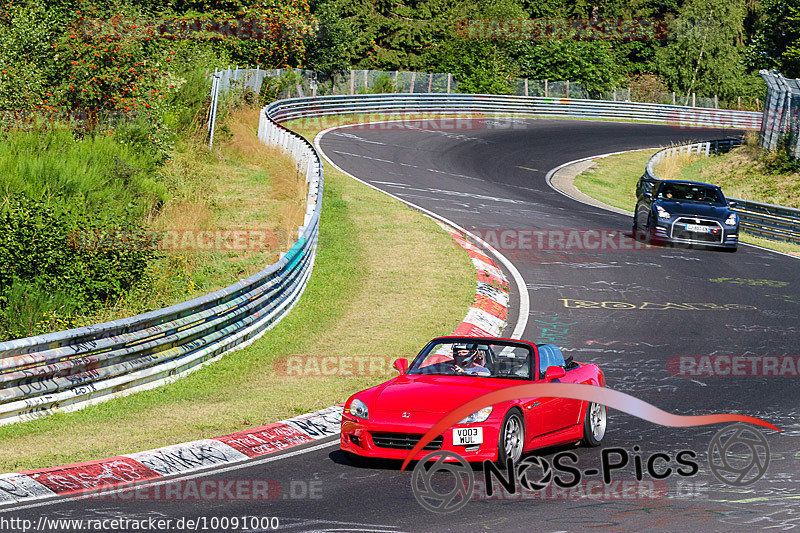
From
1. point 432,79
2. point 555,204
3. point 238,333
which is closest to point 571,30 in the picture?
point 432,79

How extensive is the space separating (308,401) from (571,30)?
7169 cm

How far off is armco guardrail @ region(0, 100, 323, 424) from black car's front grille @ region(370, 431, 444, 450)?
3887mm

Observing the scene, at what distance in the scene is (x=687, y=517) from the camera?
24.2ft

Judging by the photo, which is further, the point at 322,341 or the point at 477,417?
the point at 322,341

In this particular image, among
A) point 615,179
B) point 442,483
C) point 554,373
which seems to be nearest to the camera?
point 442,483

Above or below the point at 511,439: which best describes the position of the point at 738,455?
below

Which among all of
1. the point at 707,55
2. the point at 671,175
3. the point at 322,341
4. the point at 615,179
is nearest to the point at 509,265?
the point at 322,341

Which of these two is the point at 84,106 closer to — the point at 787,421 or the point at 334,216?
the point at 334,216

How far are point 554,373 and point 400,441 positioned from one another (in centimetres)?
189

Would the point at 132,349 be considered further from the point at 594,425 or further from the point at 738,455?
the point at 738,455

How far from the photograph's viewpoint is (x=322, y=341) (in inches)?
593

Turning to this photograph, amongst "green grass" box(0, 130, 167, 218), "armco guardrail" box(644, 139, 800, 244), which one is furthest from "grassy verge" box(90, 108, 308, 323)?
"armco guardrail" box(644, 139, 800, 244)

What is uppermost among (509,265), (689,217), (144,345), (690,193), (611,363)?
(690,193)

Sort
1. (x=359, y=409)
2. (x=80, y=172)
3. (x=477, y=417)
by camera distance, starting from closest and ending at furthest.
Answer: (x=477, y=417) → (x=359, y=409) → (x=80, y=172)
